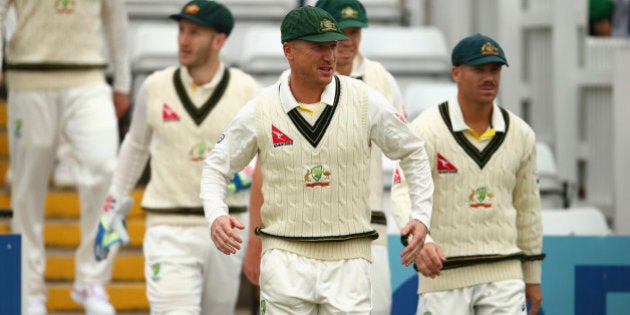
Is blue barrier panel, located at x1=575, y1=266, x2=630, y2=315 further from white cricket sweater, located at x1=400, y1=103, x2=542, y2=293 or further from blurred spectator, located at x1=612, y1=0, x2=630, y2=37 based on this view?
blurred spectator, located at x1=612, y1=0, x2=630, y2=37

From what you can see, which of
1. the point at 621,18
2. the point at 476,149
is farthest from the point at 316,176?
the point at 621,18

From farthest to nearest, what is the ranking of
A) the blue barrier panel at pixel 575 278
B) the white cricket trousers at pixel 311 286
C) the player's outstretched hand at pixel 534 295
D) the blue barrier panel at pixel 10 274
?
the blue barrier panel at pixel 575 278, the blue barrier panel at pixel 10 274, the player's outstretched hand at pixel 534 295, the white cricket trousers at pixel 311 286

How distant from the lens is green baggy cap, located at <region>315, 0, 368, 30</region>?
Result: 302 inches

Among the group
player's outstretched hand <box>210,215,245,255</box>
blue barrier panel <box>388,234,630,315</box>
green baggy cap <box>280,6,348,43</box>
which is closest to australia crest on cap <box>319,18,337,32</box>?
green baggy cap <box>280,6,348,43</box>

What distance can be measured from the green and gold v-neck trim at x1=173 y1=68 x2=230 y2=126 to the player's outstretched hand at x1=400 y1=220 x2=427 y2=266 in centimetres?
194

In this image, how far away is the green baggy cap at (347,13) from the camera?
25.1 feet

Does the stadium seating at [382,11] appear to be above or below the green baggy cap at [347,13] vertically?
below

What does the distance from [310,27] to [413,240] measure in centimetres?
97

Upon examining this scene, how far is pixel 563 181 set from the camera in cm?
1091

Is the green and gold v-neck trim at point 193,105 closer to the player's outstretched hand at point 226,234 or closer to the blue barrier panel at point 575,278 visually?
the blue barrier panel at point 575,278

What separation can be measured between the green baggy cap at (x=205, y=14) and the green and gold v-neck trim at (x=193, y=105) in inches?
12.1

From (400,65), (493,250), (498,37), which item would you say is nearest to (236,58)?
(400,65)

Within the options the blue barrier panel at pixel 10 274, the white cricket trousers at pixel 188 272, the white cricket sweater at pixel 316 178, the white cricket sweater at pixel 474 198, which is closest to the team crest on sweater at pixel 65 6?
the white cricket trousers at pixel 188 272

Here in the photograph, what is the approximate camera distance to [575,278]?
8.38m
